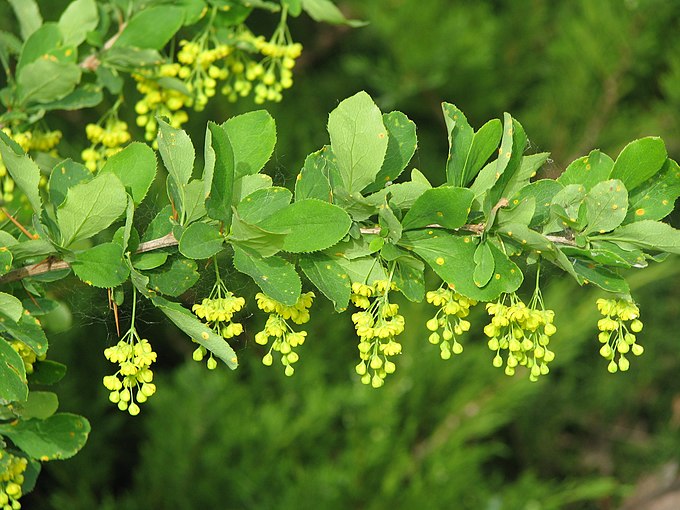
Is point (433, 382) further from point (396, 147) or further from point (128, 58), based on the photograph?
point (396, 147)

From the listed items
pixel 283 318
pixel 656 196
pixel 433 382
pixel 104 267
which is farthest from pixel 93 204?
pixel 433 382

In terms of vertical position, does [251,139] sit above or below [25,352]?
above

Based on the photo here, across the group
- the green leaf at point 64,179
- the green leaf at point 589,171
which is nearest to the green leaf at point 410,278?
the green leaf at point 589,171

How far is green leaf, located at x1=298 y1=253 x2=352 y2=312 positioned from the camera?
516mm

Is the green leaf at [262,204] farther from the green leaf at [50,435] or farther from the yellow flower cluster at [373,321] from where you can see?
the green leaf at [50,435]

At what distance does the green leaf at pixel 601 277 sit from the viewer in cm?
51

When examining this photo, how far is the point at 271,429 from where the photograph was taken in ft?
5.31

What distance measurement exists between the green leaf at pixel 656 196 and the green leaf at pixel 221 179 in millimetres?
250

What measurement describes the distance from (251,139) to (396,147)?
3.7 inches

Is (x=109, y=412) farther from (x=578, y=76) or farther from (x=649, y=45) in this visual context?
(x=649, y=45)

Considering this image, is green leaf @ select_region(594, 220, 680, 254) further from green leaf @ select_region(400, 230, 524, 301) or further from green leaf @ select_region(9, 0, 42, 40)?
green leaf @ select_region(9, 0, 42, 40)

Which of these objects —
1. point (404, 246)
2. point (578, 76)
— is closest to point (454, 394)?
point (578, 76)

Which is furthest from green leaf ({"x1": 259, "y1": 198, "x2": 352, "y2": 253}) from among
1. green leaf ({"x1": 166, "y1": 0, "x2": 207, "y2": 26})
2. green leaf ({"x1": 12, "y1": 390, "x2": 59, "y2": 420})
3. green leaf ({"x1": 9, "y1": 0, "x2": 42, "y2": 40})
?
green leaf ({"x1": 9, "y1": 0, "x2": 42, "y2": 40})

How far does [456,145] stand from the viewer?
0.53 meters
